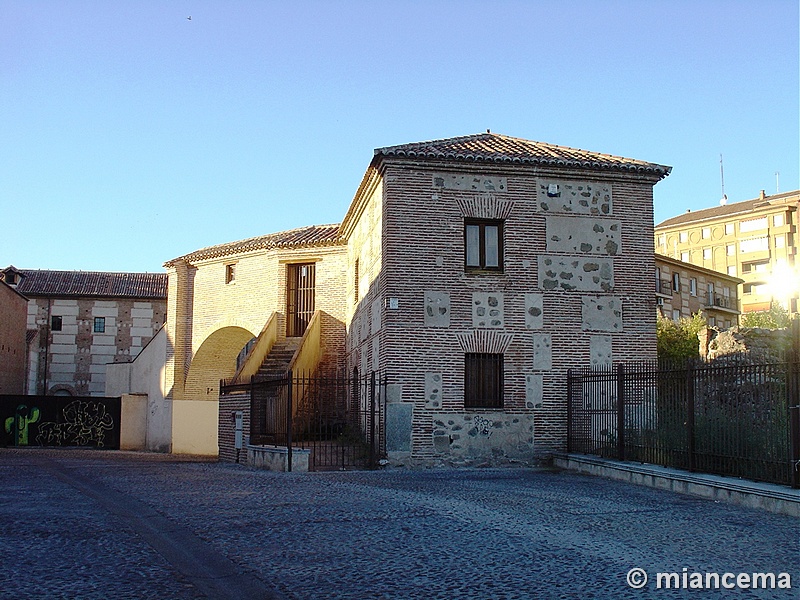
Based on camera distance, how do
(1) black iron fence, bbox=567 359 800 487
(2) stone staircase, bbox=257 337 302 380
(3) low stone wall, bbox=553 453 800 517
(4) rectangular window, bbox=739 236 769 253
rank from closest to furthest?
(3) low stone wall, bbox=553 453 800 517
(1) black iron fence, bbox=567 359 800 487
(2) stone staircase, bbox=257 337 302 380
(4) rectangular window, bbox=739 236 769 253

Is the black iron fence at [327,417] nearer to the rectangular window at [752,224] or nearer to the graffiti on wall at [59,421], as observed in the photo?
the graffiti on wall at [59,421]

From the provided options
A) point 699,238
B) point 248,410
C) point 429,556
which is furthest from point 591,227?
point 699,238

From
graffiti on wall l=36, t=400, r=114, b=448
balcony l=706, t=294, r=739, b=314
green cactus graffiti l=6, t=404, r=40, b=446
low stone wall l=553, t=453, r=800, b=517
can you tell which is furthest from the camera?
balcony l=706, t=294, r=739, b=314

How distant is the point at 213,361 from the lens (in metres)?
26.4

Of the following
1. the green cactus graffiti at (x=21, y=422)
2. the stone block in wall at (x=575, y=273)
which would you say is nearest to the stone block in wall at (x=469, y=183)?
the stone block in wall at (x=575, y=273)

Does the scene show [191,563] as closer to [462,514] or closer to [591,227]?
[462,514]

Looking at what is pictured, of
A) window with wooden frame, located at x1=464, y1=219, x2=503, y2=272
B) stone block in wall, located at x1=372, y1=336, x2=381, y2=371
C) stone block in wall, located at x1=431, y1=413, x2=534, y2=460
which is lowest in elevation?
stone block in wall, located at x1=431, y1=413, x2=534, y2=460

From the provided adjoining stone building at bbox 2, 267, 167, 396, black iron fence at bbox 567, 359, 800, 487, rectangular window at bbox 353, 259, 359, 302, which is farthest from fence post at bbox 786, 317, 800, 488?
adjoining stone building at bbox 2, 267, 167, 396

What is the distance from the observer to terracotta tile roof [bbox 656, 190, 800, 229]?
60153 mm

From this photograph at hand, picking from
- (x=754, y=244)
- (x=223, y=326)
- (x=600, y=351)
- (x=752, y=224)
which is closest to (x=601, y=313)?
(x=600, y=351)

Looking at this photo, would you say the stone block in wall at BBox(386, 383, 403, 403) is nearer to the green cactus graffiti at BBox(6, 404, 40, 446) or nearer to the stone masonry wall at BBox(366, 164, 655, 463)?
the stone masonry wall at BBox(366, 164, 655, 463)

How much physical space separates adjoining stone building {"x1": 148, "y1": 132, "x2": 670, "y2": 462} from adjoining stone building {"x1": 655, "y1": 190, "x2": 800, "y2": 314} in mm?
44160

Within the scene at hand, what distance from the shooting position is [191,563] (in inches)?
247

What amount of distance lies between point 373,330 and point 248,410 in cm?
333
